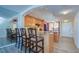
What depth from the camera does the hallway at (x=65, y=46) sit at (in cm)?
198

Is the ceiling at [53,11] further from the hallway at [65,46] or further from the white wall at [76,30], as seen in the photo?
the hallway at [65,46]

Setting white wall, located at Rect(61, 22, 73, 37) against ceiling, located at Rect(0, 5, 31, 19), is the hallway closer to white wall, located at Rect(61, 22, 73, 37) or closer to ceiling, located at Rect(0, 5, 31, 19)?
white wall, located at Rect(61, 22, 73, 37)

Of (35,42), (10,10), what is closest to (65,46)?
(35,42)

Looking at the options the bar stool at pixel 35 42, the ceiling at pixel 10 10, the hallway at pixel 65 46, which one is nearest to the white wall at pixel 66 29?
the hallway at pixel 65 46

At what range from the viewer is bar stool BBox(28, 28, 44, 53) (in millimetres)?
2018

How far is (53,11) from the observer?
78.6 inches

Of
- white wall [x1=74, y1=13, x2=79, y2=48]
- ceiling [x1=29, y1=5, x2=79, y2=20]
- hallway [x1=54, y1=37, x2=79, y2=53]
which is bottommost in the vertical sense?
hallway [x1=54, y1=37, x2=79, y2=53]

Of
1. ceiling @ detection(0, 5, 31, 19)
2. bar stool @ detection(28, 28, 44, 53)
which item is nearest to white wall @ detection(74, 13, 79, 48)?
bar stool @ detection(28, 28, 44, 53)

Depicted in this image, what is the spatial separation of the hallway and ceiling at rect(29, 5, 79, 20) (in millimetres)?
414
